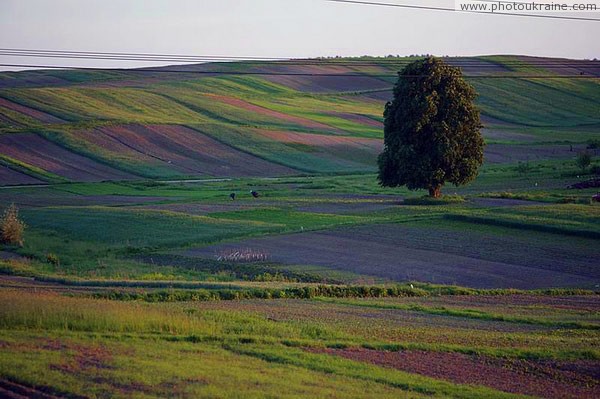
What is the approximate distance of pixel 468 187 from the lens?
258 feet

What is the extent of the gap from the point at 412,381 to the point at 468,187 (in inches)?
2514

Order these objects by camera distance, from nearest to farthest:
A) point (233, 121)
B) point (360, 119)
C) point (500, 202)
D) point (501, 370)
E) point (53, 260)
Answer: point (501, 370) < point (53, 260) < point (500, 202) < point (233, 121) < point (360, 119)

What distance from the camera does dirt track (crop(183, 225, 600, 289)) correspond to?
118ft

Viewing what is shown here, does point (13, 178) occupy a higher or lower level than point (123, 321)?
lower

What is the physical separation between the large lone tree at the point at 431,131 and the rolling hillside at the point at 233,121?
142 inches

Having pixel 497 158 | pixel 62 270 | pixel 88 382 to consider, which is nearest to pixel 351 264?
pixel 62 270

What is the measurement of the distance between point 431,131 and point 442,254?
83.7 feet

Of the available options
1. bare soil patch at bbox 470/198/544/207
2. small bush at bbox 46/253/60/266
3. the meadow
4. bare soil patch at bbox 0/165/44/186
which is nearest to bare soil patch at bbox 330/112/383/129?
the meadow

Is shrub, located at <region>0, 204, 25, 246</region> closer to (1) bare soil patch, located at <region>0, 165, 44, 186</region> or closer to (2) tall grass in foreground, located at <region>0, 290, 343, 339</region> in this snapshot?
(2) tall grass in foreground, located at <region>0, 290, 343, 339</region>

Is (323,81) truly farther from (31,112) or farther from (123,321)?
(123,321)

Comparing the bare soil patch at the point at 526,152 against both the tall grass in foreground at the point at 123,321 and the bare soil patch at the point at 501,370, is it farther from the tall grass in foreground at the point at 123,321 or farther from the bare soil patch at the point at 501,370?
the bare soil patch at the point at 501,370

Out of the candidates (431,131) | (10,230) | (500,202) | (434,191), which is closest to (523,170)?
(434,191)

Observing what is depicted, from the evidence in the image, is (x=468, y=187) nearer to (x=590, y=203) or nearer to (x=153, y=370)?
(x=590, y=203)

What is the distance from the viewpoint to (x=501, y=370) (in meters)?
18.3
